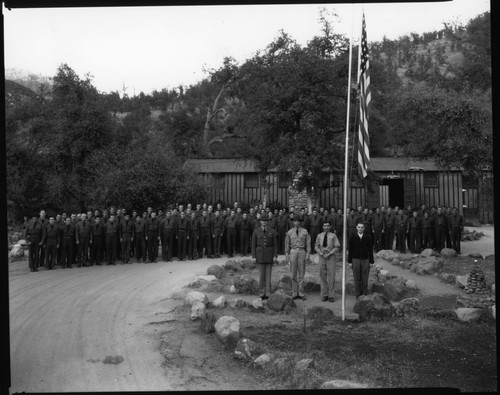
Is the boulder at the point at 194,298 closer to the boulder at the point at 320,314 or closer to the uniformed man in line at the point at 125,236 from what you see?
the boulder at the point at 320,314

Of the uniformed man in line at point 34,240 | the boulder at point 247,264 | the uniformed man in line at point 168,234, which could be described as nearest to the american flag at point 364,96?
the boulder at point 247,264

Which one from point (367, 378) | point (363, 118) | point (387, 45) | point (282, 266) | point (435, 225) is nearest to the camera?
point (367, 378)

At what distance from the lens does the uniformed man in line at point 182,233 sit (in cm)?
1402

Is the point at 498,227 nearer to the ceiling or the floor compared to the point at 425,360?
nearer to the ceiling

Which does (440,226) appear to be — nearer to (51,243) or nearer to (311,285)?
(311,285)

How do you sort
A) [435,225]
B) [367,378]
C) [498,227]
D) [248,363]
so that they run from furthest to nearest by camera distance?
[435,225]
[248,363]
[367,378]
[498,227]

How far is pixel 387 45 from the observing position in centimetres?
9681

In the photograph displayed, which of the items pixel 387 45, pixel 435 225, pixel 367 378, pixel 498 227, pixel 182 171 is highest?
pixel 387 45

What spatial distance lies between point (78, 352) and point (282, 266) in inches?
299

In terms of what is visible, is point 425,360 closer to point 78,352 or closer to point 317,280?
point 317,280

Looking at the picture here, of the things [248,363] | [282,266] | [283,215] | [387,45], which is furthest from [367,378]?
[387,45]

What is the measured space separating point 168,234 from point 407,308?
25.7 ft

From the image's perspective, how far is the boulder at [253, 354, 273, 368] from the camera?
233 inches

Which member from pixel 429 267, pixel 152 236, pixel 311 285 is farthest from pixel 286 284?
pixel 152 236
